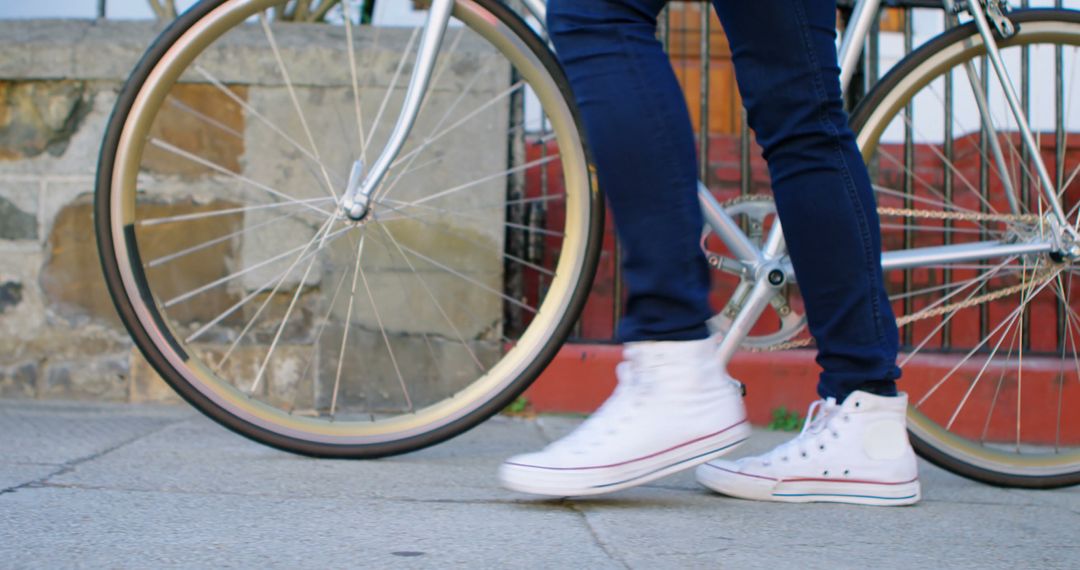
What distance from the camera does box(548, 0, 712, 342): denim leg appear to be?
134cm

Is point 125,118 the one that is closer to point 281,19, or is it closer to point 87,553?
point 87,553

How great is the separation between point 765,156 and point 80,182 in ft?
5.25

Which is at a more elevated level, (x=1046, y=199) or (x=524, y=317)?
(x=1046, y=199)

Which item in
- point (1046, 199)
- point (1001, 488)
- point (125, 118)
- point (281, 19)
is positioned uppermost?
point (281, 19)

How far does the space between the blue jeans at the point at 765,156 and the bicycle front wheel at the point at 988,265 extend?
0.32 m

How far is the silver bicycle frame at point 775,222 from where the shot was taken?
1631mm

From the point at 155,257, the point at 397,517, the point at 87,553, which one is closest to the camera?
the point at 87,553

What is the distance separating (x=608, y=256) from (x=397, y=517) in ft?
4.48

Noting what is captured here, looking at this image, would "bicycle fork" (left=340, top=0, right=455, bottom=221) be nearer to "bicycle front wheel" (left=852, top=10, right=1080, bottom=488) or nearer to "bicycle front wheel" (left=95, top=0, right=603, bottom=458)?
"bicycle front wheel" (left=95, top=0, right=603, bottom=458)

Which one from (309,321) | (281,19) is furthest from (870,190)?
(281,19)

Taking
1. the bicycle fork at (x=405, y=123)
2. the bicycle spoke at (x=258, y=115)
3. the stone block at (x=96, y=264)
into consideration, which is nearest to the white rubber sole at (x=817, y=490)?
the bicycle fork at (x=405, y=123)

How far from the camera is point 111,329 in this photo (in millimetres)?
2338

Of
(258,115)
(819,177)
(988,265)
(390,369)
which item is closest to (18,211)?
(258,115)

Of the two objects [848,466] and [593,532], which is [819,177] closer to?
[848,466]
